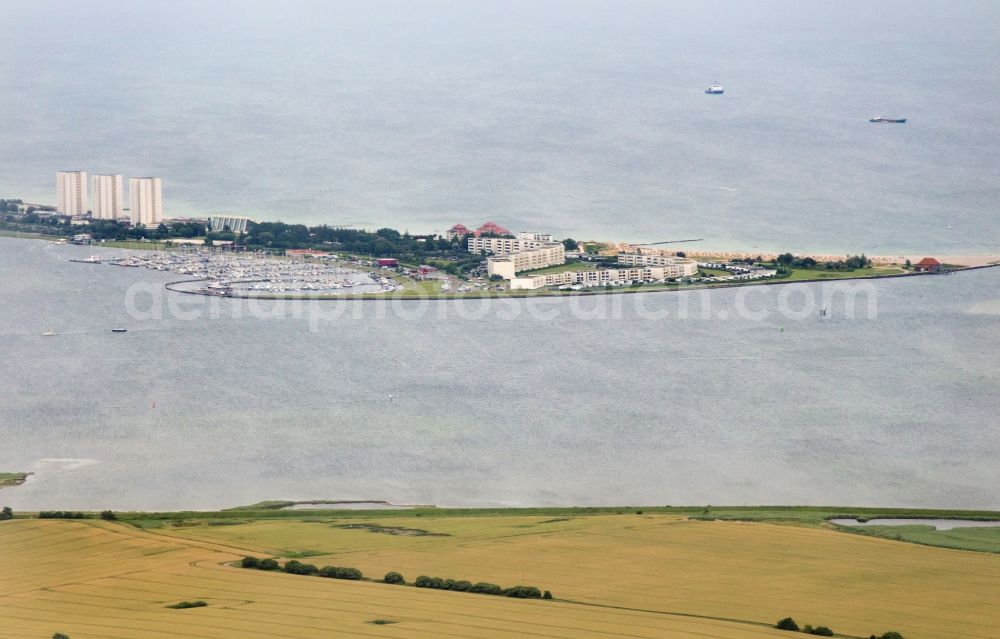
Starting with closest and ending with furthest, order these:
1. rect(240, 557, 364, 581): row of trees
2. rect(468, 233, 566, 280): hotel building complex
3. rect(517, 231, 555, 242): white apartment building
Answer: rect(240, 557, 364, 581): row of trees → rect(468, 233, 566, 280): hotel building complex → rect(517, 231, 555, 242): white apartment building

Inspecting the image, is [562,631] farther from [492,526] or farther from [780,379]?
[780,379]

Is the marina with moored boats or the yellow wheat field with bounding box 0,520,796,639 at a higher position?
the marina with moored boats

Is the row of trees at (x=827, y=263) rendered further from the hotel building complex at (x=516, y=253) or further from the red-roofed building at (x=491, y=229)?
the red-roofed building at (x=491, y=229)

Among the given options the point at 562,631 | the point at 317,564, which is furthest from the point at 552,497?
the point at 562,631

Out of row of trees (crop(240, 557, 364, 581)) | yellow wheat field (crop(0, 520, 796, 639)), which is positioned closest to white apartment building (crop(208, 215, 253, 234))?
yellow wheat field (crop(0, 520, 796, 639))

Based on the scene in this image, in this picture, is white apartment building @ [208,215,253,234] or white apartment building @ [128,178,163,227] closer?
white apartment building @ [208,215,253,234]

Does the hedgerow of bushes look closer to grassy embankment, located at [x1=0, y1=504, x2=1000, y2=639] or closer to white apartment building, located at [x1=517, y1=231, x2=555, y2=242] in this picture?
grassy embankment, located at [x1=0, y1=504, x2=1000, y2=639]

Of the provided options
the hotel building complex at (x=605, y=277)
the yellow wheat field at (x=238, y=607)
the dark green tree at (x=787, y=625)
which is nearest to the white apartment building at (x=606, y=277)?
the hotel building complex at (x=605, y=277)

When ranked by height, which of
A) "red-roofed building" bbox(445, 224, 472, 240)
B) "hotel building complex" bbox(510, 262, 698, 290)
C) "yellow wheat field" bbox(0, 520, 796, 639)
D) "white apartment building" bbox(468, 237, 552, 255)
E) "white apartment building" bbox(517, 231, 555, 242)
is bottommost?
"yellow wheat field" bbox(0, 520, 796, 639)
